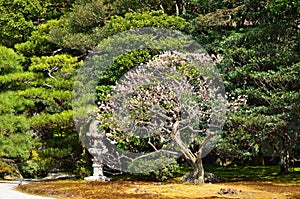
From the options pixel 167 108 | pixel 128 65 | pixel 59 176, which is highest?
pixel 128 65

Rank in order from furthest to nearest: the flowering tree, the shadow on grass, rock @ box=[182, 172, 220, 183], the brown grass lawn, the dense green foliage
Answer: the shadow on grass → the dense green foliage → rock @ box=[182, 172, 220, 183] → the flowering tree → the brown grass lawn

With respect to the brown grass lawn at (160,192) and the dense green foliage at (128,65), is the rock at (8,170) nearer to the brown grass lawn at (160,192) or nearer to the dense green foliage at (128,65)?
the dense green foliage at (128,65)

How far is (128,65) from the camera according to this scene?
10828mm

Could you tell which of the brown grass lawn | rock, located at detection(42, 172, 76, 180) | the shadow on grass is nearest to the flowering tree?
the brown grass lawn

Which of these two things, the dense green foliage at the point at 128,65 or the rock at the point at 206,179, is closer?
the rock at the point at 206,179

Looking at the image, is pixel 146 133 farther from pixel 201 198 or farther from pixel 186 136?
pixel 201 198

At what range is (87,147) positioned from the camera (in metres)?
11.6

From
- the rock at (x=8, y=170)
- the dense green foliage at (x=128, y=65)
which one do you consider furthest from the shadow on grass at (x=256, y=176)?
the rock at (x=8, y=170)

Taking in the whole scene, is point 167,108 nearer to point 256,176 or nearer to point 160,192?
point 160,192

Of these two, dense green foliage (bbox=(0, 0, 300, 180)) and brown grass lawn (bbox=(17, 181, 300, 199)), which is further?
dense green foliage (bbox=(0, 0, 300, 180))

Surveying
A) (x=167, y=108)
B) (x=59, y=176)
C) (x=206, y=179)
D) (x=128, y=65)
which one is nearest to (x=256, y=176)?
(x=206, y=179)

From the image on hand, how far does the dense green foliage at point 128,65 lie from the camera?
1018 centimetres

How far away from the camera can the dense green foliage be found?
1018 centimetres

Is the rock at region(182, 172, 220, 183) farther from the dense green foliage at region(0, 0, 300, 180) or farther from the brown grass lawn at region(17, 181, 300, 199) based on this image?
the brown grass lawn at region(17, 181, 300, 199)
